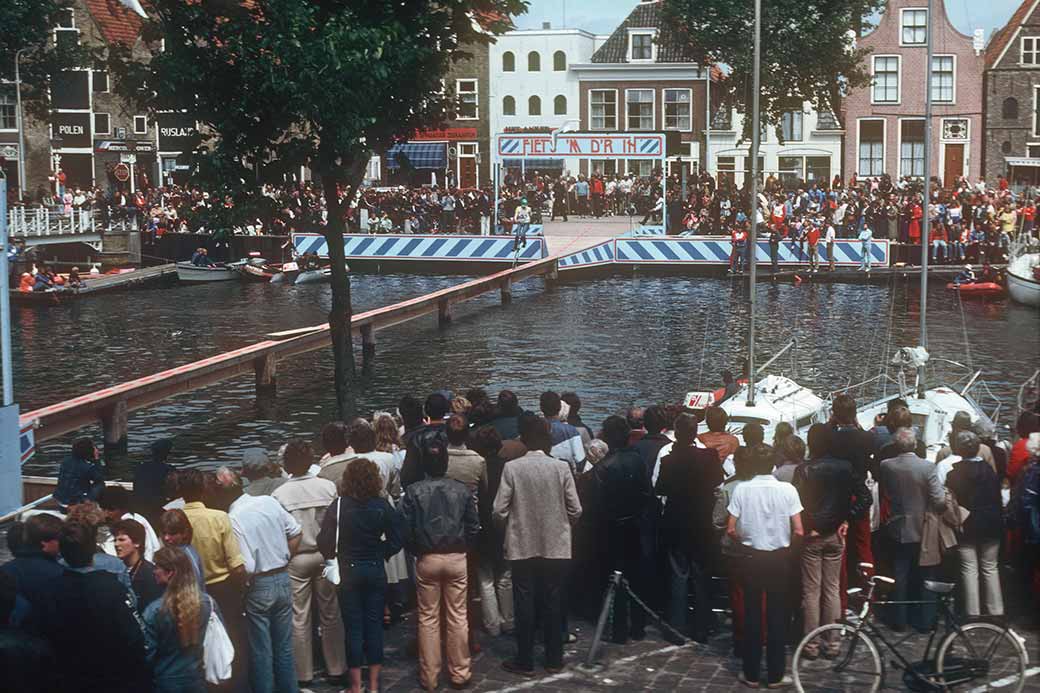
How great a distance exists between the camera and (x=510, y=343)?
34.5m

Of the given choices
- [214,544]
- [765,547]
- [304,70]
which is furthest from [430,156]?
[214,544]

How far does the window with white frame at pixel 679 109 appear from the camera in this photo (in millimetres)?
76875

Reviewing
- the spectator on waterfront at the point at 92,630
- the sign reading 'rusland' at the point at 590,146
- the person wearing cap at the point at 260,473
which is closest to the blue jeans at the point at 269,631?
the person wearing cap at the point at 260,473

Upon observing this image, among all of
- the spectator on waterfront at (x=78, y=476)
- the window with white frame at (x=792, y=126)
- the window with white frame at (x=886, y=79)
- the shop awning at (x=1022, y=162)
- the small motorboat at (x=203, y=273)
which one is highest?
the window with white frame at (x=886, y=79)

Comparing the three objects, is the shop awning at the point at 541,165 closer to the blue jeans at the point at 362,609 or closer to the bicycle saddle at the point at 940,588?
the blue jeans at the point at 362,609

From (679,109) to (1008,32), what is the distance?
17.5 m

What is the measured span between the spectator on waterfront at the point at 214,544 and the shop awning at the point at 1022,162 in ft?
210

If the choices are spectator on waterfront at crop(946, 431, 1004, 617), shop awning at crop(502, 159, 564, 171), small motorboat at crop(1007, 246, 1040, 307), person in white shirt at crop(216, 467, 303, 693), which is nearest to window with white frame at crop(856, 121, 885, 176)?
shop awning at crop(502, 159, 564, 171)

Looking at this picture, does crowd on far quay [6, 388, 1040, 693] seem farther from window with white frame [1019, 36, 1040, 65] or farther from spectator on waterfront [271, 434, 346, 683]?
window with white frame [1019, 36, 1040, 65]

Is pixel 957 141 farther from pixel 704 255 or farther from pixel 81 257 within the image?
pixel 81 257

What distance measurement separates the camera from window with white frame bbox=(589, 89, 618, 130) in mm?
79062

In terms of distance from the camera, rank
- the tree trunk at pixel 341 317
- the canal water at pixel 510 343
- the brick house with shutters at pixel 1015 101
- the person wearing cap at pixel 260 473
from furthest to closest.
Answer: the brick house with shutters at pixel 1015 101, the canal water at pixel 510 343, the tree trunk at pixel 341 317, the person wearing cap at pixel 260 473

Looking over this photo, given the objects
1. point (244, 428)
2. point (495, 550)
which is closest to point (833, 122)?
point (244, 428)

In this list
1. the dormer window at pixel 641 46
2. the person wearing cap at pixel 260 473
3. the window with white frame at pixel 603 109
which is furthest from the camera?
the window with white frame at pixel 603 109
